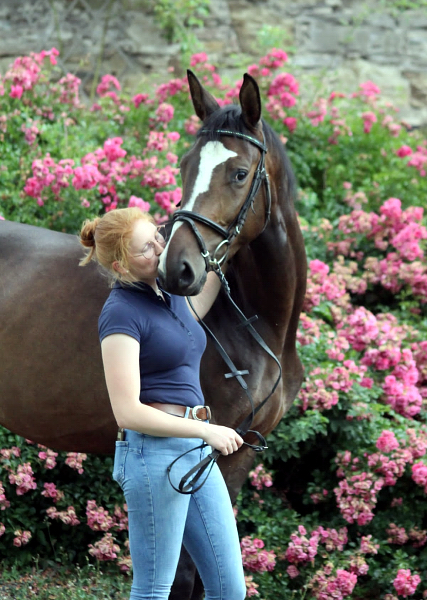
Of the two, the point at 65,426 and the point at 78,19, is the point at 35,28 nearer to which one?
the point at 78,19

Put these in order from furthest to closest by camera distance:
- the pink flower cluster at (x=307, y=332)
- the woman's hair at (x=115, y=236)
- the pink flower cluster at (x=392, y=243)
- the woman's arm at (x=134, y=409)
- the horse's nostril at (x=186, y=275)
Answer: the pink flower cluster at (x=392, y=243), the pink flower cluster at (x=307, y=332), the horse's nostril at (x=186, y=275), the woman's hair at (x=115, y=236), the woman's arm at (x=134, y=409)

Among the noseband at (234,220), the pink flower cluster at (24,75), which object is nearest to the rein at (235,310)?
the noseband at (234,220)

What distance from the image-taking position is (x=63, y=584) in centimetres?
346

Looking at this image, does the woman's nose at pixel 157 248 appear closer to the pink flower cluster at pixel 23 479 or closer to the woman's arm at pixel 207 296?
the woman's arm at pixel 207 296

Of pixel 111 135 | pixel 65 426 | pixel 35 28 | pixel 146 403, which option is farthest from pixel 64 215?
pixel 35 28

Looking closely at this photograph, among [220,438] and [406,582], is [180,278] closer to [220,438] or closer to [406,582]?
[220,438]

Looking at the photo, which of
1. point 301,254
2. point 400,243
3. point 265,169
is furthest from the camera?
point 400,243

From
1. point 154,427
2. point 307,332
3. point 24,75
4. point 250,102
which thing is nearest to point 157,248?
point 154,427

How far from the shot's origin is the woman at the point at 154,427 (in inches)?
72.0

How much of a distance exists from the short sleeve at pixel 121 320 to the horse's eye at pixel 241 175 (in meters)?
0.67

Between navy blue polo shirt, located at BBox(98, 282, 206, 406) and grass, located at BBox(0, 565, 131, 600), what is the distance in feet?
5.44

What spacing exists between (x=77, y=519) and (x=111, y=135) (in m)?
2.99

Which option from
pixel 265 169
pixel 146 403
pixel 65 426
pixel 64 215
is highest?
pixel 265 169

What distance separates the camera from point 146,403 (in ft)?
6.37
